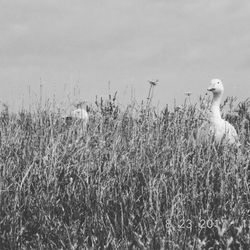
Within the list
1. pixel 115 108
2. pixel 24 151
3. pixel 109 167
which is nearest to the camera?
pixel 109 167

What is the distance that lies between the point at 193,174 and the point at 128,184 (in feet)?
1.86

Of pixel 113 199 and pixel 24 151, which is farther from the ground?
pixel 24 151

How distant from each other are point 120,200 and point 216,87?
444 centimetres

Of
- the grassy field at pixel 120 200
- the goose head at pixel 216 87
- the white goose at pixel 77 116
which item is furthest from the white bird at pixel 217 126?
the white goose at pixel 77 116

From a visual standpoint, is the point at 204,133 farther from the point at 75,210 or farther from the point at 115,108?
the point at 75,210

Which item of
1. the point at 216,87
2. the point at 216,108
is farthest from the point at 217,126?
the point at 216,87

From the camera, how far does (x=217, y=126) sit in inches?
308

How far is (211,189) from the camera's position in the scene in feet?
15.9

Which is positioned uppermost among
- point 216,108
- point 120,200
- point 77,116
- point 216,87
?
point 216,87

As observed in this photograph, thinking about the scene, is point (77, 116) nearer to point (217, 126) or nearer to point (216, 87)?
point (217, 126)

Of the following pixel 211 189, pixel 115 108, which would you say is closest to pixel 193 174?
pixel 211 189

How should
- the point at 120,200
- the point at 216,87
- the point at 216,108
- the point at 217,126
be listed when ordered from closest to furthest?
the point at 120,200 → the point at 217,126 → the point at 216,108 → the point at 216,87

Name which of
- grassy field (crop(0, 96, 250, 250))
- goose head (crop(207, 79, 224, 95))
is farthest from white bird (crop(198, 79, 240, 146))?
grassy field (crop(0, 96, 250, 250))

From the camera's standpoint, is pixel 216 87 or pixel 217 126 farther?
pixel 216 87
